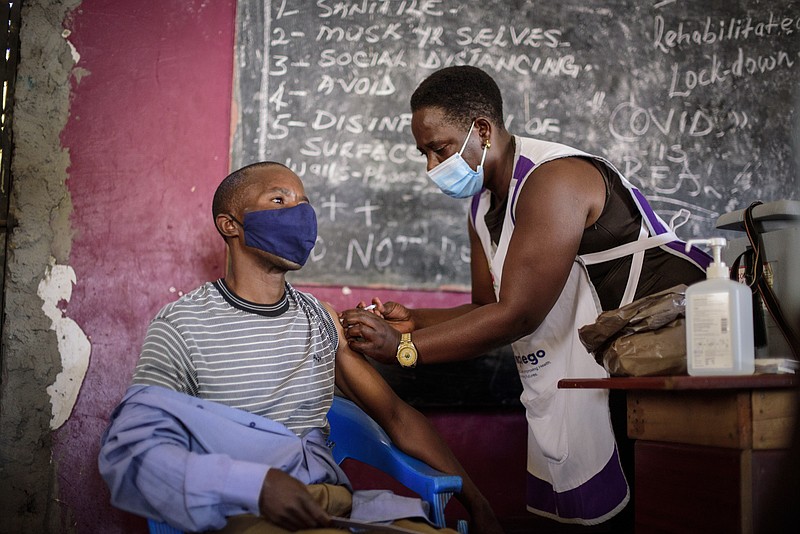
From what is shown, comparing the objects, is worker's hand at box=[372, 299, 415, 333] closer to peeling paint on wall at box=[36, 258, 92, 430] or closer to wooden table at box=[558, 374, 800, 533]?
wooden table at box=[558, 374, 800, 533]

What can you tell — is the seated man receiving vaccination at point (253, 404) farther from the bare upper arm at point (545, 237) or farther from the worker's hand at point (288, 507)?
the bare upper arm at point (545, 237)

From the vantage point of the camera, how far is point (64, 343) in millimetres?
2699

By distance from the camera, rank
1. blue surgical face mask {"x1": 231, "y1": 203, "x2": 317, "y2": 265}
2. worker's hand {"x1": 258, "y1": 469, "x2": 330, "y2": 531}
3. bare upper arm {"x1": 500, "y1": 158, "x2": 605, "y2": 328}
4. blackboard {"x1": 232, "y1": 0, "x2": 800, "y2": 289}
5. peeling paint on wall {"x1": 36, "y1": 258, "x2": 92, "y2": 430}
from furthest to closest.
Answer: blackboard {"x1": 232, "y1": 0, "x2": 800, "y2": 289}, peeling paint on wall {"x1": 36, "y1": 258, "x2": 92, "y2": 430}, bare upper arm {"x1": 500, "y1": 158, "x2": 605, "y2": 328}, blue surgical face mask {"x1": 231, "y1": 203, "x2": 317, "y2": 265}, worker's hand {"x1": 258, "y1": 469, "x2": 330, "y2": 531}

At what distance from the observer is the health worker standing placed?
7.18ft

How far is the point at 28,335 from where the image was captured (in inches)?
105

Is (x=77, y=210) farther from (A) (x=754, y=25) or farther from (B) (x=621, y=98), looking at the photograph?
(A) (x=754, y=25)

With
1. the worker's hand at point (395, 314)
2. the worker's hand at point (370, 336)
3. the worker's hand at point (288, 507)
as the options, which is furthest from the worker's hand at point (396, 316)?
the worker's hand at point (288, 507)

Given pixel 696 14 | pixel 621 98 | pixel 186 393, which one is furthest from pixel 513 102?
pixel 186 393

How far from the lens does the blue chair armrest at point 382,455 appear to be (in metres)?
1.86

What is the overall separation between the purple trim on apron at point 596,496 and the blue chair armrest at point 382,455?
54cm

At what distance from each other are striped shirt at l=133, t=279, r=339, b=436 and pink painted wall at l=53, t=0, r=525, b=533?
0.88 meters

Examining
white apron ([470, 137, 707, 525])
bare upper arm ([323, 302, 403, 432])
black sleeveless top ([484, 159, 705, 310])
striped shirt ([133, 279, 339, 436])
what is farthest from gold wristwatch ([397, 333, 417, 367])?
black sleeveless top ([484, 159, 705, 310])

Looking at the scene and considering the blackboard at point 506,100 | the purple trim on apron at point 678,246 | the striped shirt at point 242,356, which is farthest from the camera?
the blackboard at point 506,100

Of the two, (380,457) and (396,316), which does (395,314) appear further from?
(380,457)
